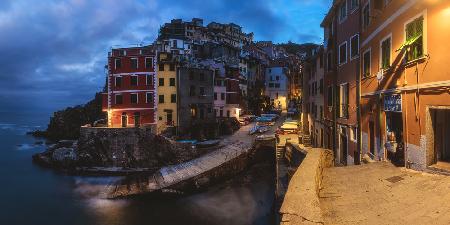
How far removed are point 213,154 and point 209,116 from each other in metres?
17.9

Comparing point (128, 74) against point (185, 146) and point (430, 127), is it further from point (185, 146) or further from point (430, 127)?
point (430, 127)

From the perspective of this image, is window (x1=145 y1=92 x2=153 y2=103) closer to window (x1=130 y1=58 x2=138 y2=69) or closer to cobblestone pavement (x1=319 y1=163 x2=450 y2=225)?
window (x1=130 y1=58 x2=138 y2=69)

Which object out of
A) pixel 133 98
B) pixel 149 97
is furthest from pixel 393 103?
pixel 133 98

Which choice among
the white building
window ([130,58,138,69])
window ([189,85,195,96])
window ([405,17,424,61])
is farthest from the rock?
the white building

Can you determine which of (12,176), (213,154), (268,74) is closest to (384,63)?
(213,154)

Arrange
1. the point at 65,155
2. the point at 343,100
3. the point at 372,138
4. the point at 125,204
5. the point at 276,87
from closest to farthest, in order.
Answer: the point at 372,138 → the point at 343,100 → the point at 125,204 → the point at 65,155 → the point at 276,87

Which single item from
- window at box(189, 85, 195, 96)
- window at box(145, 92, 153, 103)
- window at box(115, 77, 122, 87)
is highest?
window at box(115, 77, 122, 87)

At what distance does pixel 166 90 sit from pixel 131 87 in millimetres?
5633

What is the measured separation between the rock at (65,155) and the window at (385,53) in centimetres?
4399

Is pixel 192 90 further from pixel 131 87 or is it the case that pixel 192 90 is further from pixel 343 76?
pixel 343 76

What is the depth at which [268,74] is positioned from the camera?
11388 cm

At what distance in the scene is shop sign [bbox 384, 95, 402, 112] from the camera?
14.7 meters

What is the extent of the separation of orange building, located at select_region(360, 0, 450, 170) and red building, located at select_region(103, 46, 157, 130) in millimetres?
40910

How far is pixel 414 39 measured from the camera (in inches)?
508
